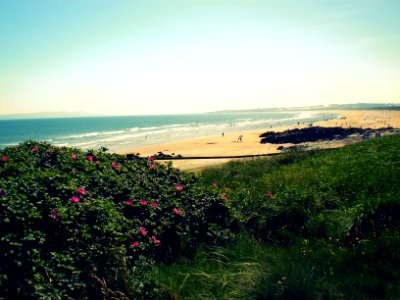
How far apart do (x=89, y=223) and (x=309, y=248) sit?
386 cm

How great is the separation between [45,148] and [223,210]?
408 cm

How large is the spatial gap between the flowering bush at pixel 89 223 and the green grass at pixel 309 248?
49 centimetres

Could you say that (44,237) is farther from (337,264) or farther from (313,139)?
(313,139)

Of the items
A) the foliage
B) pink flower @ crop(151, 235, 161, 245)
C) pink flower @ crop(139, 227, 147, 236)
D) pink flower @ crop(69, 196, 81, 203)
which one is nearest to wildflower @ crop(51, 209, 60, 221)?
pink flower @ crop(69, 196, 81, 203)

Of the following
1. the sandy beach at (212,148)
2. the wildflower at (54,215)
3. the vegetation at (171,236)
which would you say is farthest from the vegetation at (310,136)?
the wildflower at (54,215)

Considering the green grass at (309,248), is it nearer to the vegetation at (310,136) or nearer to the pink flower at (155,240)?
the pink flower at (155,240)

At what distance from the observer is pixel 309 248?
5.82 m

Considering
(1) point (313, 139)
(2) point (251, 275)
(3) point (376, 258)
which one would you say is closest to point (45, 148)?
(2) point (251, 275)

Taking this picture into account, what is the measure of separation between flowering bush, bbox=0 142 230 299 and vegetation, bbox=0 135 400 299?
2cm

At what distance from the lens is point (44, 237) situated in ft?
13.9

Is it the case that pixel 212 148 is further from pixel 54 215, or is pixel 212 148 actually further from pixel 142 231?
pixel 54 215

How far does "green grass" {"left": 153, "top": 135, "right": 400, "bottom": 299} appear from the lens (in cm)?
455

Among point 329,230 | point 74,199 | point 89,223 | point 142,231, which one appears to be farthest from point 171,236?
point 329,230

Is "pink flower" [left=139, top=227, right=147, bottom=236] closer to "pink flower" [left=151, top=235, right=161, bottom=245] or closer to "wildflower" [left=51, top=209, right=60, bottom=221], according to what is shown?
"pink flower" [left=151, top=235, right=161, bottom=245]
